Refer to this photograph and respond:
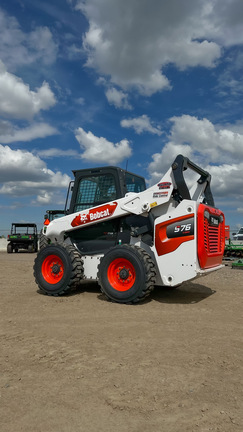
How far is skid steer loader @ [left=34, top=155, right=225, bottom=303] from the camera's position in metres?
6.38

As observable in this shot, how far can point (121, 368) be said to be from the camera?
342 centimetres

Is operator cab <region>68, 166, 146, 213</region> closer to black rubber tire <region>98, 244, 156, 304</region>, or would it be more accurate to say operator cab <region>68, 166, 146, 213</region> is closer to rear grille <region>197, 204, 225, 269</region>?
black rubber tire <region>98, 244, 156, 304</region>

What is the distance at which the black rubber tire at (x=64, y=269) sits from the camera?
725 centimetres

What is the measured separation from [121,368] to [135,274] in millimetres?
3095

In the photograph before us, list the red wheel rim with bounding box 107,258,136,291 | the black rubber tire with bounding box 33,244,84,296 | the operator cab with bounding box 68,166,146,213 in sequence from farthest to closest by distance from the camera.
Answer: the operator cab with bounding box 68,166,146,213, the black rubber tire with bounding box 33,244,84,296, the red wheel rim with bounding box 107,258,136,291

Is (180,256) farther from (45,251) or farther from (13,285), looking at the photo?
(13,285)

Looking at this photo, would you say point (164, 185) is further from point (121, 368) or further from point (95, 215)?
point (121, 368)

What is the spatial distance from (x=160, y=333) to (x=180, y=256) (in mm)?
2027

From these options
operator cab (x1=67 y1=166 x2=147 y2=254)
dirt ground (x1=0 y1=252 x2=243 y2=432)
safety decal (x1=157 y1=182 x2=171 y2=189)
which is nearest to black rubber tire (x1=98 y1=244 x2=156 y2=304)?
dirt ground (x1=0 y1=252 x2=243 y2=432)

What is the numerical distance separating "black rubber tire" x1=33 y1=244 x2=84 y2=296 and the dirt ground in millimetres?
859

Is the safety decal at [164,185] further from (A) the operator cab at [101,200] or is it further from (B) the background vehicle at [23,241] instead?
(B) the background vehicle at [23,241]

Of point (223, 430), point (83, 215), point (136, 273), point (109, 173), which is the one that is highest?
point (109, 173)

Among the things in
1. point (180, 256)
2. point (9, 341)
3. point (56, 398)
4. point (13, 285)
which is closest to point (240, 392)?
point (56, 398)

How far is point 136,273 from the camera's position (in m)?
6.44
